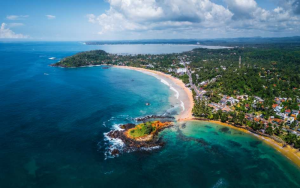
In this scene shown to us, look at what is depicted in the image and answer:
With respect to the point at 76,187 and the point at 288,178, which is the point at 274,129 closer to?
the point at 288,178

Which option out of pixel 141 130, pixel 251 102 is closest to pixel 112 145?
pixel 141 130

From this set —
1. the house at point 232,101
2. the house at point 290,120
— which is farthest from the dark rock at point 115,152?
the house at point 290,120

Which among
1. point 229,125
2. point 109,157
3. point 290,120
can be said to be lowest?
point 109,157

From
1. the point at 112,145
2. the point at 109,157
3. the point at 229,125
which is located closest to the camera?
the point at 109,157

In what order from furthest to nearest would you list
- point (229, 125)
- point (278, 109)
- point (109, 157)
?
point (278, 109), point (229, 125), point (109, 157)

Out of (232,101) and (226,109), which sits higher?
(232,101)

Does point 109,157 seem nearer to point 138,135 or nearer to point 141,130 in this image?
point 138,135

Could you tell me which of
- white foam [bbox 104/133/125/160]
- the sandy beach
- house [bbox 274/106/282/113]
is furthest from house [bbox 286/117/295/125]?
white foam [bbox 104/133/125/160]

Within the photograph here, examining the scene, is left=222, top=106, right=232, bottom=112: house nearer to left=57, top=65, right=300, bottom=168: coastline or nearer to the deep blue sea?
left=57, top=65, right=300, bottom=168: coastline

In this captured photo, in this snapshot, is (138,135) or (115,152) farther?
(138,135)
